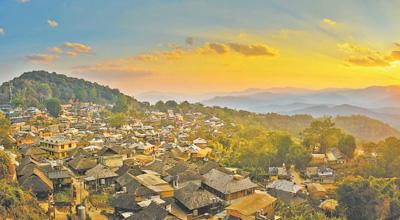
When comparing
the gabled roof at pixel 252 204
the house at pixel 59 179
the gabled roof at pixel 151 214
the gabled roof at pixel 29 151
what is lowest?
the gabled roof at pixel 252 204

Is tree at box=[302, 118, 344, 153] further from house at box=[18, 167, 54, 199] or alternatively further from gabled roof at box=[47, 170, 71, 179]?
house at box=[18, 167, 54, 199]

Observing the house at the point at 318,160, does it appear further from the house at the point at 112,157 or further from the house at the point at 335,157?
the house at the point at 112,157

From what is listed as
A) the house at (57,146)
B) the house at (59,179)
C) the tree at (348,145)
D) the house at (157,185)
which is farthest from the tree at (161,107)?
the house at (157,185)

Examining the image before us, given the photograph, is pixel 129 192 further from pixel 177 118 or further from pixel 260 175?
pixel 177 118

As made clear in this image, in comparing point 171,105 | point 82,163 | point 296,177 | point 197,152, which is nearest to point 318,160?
point 296,177

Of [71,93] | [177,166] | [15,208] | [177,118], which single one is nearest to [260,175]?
[177,166]

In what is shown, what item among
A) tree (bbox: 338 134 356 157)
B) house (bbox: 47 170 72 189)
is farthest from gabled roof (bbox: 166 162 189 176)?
tree (bbox: 338 134 356 157)
